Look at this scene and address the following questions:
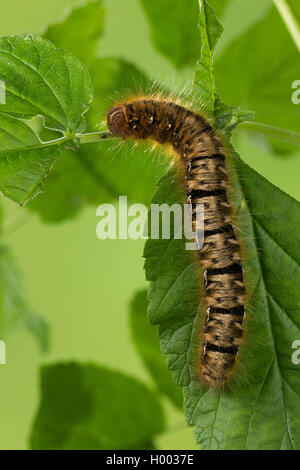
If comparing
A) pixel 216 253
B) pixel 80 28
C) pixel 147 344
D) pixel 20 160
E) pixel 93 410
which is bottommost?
pixel 93 410

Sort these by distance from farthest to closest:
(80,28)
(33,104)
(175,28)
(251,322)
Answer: (175,28)
(80,28)
(251,322)
(33,104)

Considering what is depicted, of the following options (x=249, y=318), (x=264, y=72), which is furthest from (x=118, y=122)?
(x=264, y=72)

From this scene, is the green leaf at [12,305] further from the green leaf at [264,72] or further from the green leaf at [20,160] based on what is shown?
Result: the green leaf at [20,160]

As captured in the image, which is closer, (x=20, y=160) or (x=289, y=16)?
(x=20, y=160)

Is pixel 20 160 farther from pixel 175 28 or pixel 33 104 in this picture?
pixel 175 28

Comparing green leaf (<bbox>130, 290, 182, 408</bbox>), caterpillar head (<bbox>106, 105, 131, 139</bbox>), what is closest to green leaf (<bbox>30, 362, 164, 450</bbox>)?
green leaf (<bbox>130, 290, 182, 408</bbox>)

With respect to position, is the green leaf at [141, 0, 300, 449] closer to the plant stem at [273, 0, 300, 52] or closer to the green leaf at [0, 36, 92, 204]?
the green leaf at [0, 36, 92, 204]
